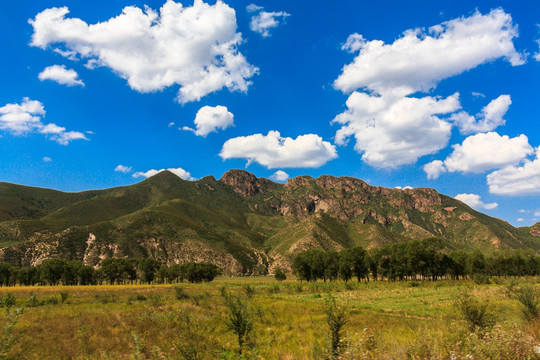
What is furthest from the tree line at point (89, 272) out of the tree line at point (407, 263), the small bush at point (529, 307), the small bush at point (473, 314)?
the small bush at point (529, 307)

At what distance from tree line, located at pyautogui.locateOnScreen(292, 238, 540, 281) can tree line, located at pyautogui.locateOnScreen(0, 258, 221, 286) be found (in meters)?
41.0

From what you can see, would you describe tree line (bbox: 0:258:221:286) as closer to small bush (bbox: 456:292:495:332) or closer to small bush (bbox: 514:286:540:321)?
small bush (bbox: 456:292:495:332)

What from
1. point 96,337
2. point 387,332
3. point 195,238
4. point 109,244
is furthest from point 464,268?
point 109,244

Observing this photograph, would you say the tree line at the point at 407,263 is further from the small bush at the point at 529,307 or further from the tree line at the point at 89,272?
the small bush at the point at 529,307

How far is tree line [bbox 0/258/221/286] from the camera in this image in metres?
90.8

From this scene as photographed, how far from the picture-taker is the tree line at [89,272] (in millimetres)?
90812

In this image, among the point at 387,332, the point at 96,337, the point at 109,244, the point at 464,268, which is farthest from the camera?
the point at 109,244

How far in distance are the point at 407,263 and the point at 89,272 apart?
333 ft

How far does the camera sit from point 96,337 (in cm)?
1791

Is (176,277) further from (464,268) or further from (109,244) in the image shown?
(464,268)

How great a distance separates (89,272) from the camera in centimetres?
9575

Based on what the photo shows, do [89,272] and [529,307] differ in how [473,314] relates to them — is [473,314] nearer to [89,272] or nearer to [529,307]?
[529,307]

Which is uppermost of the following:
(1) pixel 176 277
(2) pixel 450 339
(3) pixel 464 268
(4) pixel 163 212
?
(4) pixel 163 212

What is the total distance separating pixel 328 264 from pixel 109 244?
108260mm
